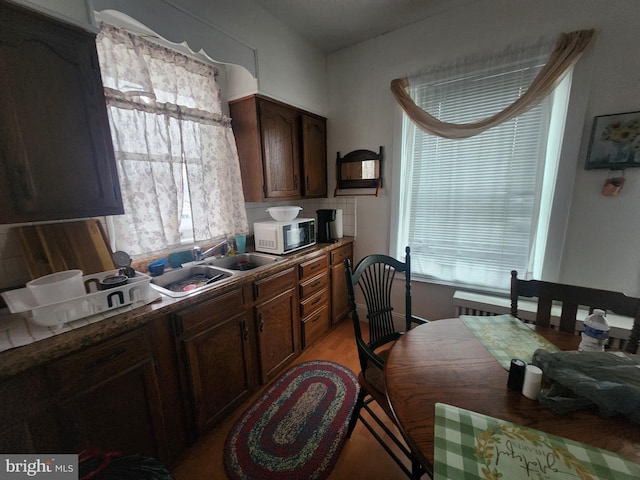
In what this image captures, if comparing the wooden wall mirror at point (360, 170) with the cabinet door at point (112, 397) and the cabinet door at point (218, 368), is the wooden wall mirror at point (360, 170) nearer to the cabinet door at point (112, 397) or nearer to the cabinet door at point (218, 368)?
the cabinet door at point (218, 368)

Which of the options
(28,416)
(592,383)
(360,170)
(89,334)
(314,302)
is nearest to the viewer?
(592,383)

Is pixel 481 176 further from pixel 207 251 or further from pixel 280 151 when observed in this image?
pixel 207 251

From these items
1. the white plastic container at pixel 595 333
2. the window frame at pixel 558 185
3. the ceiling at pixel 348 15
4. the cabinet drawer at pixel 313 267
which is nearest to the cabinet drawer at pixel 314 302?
the cabinet drawer at pixel 313 267

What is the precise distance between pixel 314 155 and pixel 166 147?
132 centimetres

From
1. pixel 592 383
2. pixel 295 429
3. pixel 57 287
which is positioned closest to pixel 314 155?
pixel 57 287

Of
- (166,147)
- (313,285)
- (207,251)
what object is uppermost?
(166,147)

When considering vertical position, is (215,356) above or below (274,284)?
below

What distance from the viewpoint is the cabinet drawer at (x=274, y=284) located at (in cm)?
166

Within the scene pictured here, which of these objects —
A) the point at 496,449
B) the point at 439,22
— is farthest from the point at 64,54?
the point at 439,22

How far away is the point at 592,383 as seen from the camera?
0.73 meters

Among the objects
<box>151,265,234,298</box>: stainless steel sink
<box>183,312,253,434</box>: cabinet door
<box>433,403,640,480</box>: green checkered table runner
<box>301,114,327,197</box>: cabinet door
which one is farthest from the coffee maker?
<box>433,403,640,480</box>: green checkered table runner

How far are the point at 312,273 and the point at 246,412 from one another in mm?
1078

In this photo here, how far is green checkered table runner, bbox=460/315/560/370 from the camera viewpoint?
973 mm

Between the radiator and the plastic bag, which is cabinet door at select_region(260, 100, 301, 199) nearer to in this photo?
the radiator
